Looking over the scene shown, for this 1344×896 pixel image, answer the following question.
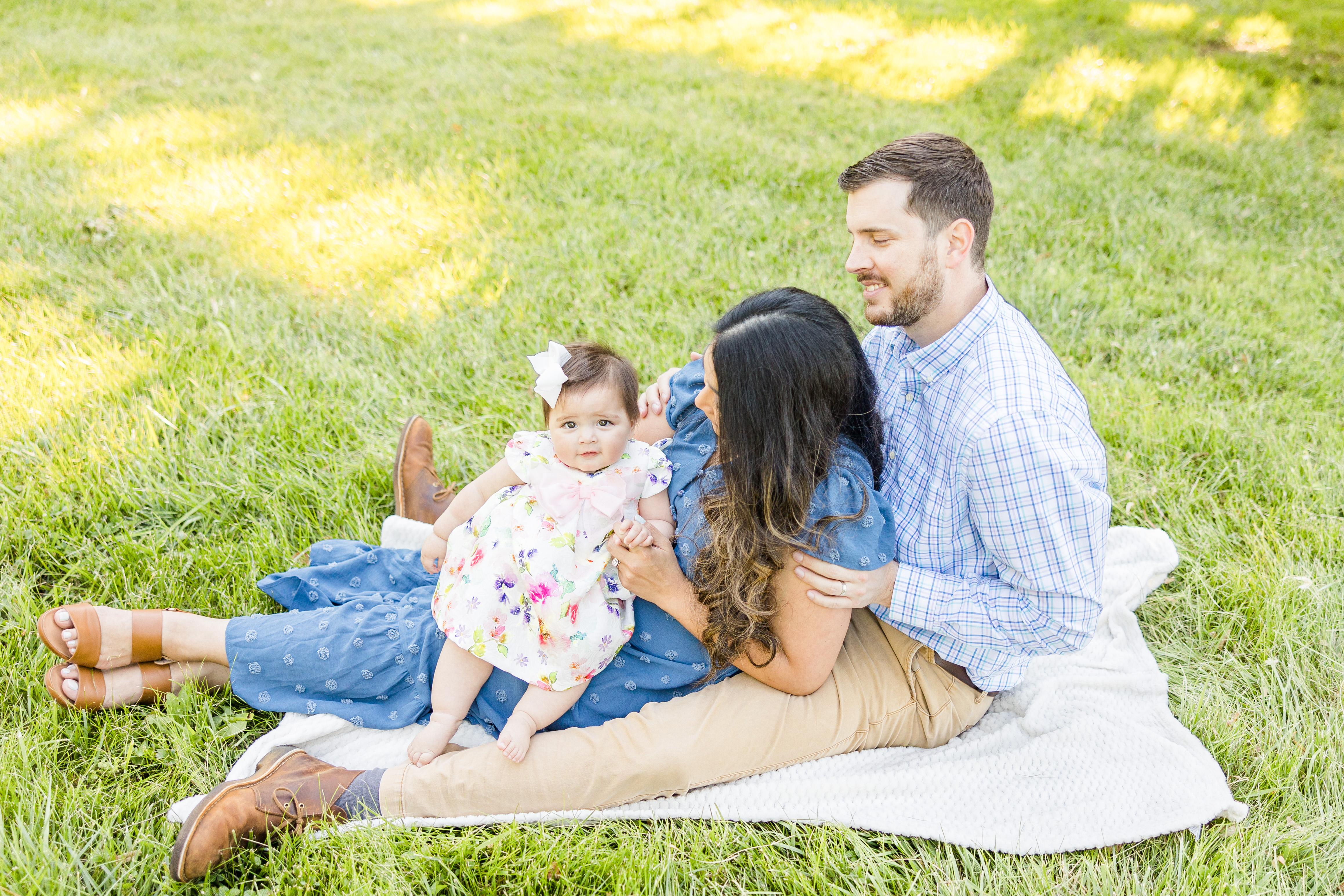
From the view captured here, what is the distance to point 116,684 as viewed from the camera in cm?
269

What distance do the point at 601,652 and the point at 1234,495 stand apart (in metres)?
2.94

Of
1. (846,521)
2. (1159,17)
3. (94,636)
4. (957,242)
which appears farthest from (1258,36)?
(94,636)

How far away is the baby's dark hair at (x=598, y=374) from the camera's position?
264 cm

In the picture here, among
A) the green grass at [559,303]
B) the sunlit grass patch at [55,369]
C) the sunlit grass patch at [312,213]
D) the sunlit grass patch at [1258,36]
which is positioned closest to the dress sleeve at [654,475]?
the green grass at [559,303]

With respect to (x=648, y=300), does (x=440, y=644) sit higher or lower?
lower

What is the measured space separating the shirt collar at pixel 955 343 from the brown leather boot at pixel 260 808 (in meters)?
2.08

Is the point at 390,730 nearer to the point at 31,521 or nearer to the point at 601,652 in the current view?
the point at 601,652

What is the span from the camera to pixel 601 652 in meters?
2.59

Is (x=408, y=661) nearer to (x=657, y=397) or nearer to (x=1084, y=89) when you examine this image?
(x=657, y=397)

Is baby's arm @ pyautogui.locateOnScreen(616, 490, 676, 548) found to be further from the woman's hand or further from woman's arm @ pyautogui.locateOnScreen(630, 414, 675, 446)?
woman's arm @ pyautogui.locateOnScreen(630, 414, 675, 446)

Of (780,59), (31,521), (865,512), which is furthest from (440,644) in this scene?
(780,59)

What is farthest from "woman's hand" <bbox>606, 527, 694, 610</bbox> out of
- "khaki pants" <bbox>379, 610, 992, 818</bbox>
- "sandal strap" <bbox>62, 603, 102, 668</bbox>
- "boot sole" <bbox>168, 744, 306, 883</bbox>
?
"sandal strap" <bbox>62, 603, 102, 668</bbox>

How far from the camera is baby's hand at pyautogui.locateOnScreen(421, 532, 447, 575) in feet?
9.68

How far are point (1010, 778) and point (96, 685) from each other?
286cm
